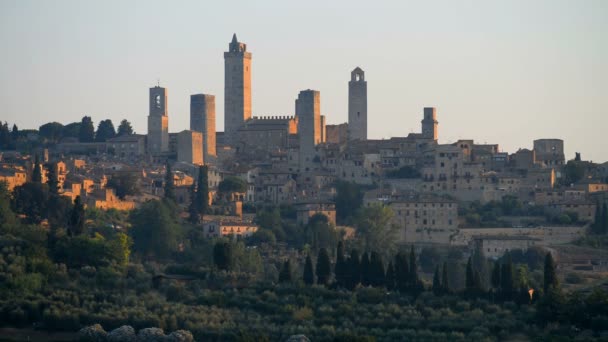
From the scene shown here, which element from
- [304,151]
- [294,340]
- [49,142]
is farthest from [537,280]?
[49,142]

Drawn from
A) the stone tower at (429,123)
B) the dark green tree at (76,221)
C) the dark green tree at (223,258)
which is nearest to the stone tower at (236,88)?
the stone tower at (429,123)

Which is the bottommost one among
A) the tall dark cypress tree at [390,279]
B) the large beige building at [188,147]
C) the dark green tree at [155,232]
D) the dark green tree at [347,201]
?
the tall dark cypress tree at [390,279]

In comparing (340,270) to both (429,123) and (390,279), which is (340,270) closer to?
(390,279)

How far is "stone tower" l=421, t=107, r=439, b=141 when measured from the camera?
8716 cm

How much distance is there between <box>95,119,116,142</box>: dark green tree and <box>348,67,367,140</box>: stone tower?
1308cm

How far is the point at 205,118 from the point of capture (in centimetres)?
9088

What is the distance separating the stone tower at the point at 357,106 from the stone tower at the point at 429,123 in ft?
14.8

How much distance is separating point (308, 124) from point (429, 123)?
6018 mm

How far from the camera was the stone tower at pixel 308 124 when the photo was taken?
8588cm

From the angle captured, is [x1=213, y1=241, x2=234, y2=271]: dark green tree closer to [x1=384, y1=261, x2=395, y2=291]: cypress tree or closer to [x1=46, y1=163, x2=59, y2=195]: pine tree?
[x1=384, y1=261, x2=395, y2=291]: cypress tree

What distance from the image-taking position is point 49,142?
9294 cm

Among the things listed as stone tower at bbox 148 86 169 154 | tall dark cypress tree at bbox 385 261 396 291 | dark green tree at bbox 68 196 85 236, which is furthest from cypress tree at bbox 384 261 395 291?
stone tower at bbox 148 86 169 154

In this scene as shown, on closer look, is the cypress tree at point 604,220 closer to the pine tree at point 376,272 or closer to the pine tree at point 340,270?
the pine tree at point 376,272

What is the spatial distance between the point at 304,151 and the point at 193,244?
57.1 feet
